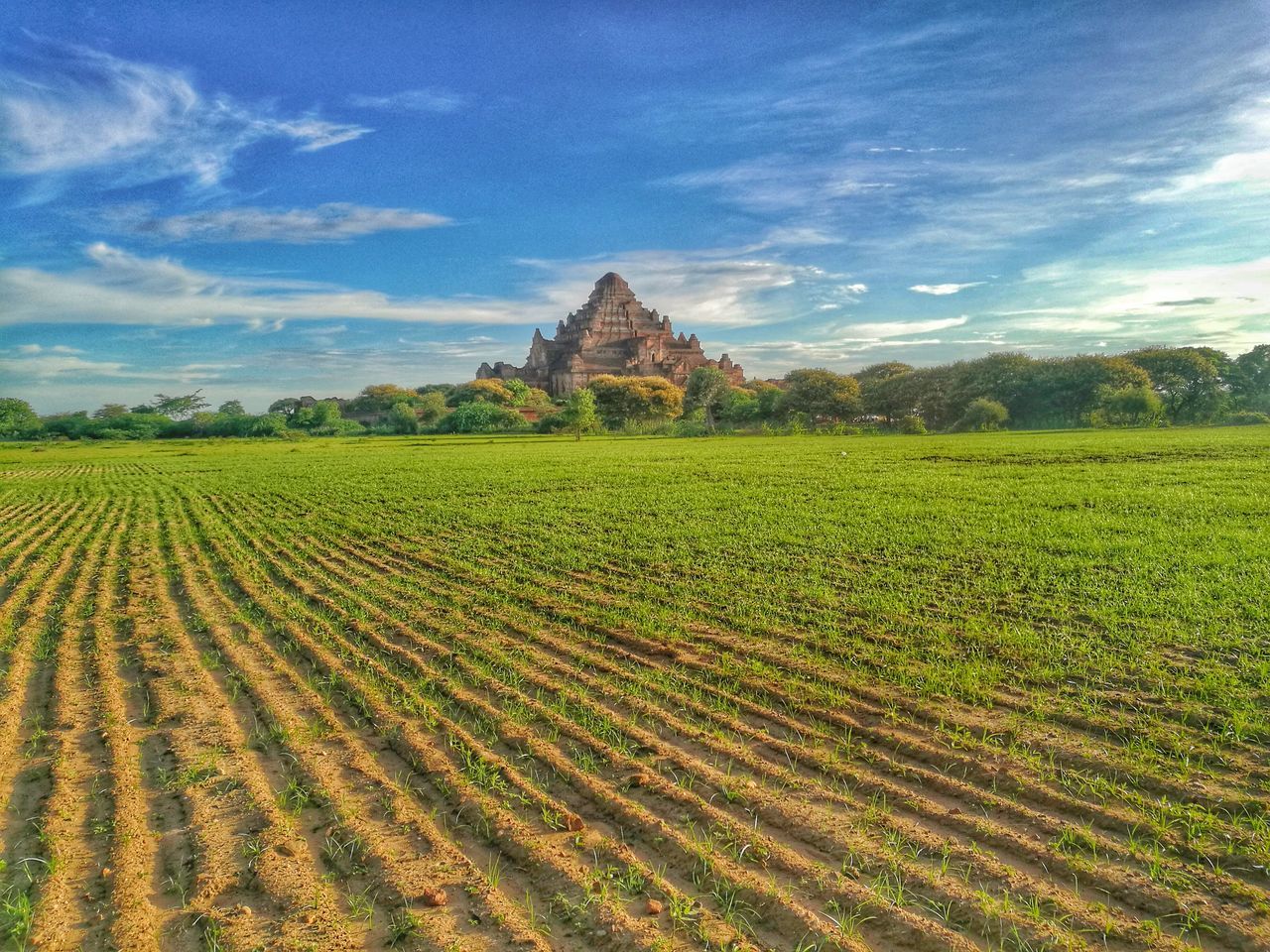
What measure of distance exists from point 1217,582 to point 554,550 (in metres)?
8.69

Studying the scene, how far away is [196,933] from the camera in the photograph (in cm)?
321

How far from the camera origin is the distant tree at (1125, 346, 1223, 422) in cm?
5897

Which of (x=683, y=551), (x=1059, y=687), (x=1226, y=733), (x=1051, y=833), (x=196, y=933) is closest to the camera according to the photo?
(x=196, y=933)

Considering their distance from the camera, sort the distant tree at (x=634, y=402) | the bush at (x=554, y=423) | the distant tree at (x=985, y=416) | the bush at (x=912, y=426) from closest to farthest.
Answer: the distant tree at (x=985, y=416) → the bush at (x=912, y=426) → the bush at (x=554, y=423) → the distant tree at (x=634, y=402)

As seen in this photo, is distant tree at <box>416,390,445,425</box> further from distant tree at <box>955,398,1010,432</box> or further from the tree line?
distant tree at <box>955,398,1010,432</box>

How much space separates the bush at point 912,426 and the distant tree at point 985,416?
3.87 metres

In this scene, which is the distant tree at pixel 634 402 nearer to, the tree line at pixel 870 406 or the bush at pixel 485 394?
the tree line at pixel 870 406

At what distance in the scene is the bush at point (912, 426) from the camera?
59.2m

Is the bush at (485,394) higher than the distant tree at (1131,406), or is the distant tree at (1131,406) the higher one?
the bush at (485,394)

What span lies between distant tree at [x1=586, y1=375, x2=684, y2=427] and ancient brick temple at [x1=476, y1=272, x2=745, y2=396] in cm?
2730

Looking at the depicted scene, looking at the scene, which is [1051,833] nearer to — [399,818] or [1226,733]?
[1226,733]

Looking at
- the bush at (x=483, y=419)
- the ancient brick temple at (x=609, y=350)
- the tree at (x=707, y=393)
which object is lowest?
the bush at (x=483, y=419)

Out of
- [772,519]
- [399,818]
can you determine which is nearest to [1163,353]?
[772,519]

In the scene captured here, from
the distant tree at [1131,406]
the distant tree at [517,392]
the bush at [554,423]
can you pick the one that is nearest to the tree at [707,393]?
the bush at [554,423]
